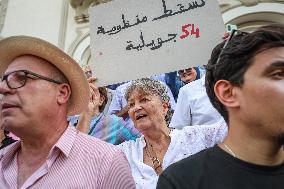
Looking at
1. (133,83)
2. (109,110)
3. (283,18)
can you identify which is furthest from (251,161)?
(283,18)

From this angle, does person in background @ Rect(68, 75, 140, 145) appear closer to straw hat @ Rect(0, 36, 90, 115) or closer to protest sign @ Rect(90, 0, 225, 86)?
protest sign @ Rect(90, 0, 225, 86)

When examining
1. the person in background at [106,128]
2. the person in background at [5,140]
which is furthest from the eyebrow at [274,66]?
the person in background at [5,140]

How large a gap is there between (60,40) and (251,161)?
5.76 metres

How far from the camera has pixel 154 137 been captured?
2250 millimetres

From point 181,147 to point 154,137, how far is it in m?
0.23

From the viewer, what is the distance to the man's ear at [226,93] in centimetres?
124

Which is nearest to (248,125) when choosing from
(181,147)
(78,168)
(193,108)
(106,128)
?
(78,168)

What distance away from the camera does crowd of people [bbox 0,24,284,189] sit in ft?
3.74

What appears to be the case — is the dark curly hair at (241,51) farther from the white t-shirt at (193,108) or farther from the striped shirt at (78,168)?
the white t-shirt at (193,108)

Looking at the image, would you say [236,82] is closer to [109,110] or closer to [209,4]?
[209,4]

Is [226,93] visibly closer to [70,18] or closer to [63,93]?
[63,93]

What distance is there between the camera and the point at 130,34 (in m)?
2.06

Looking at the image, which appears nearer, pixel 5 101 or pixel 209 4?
pixel 5 101

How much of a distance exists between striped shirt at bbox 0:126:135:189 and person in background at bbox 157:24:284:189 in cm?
30
